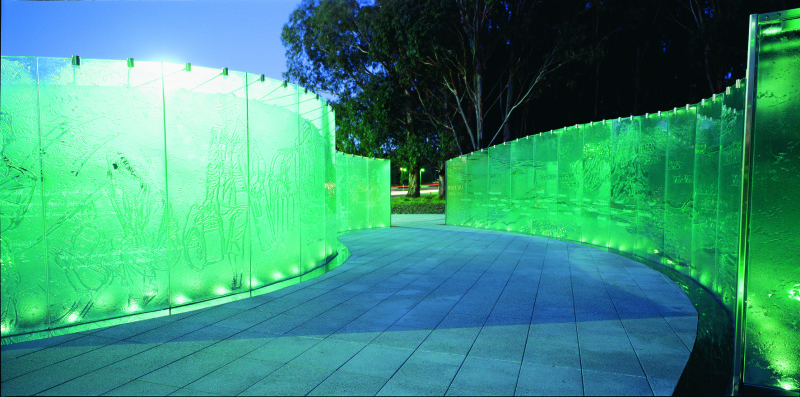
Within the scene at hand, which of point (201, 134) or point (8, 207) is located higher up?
point (201, 134)

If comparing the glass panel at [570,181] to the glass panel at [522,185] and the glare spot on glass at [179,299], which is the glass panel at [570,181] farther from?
the glare spot on glass at [179,299]

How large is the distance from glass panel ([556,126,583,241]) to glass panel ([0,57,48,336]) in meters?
11.1

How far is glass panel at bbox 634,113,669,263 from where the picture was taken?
8.66 meters

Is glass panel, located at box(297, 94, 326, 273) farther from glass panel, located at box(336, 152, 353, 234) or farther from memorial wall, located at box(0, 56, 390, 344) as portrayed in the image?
glass panel, located at box(336, 152, 353, 234)

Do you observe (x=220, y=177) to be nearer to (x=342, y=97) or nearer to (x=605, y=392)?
(x=605, y=392)

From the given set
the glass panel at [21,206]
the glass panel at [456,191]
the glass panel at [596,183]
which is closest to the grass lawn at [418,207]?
the glass panel at [456,191]

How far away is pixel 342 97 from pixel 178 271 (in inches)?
912

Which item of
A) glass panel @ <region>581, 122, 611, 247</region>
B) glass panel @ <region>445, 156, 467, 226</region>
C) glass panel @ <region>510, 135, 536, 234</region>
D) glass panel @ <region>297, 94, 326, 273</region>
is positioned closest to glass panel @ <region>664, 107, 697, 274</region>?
glass panel @ <region>581, 122, 611, 247</region>

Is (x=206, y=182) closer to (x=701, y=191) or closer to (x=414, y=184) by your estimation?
(x=701, y=191)

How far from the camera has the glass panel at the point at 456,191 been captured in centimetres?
1775

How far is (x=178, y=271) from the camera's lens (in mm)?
5699

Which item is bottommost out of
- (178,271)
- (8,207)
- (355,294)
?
(355,294)

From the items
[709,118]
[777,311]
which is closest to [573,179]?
[709,118]

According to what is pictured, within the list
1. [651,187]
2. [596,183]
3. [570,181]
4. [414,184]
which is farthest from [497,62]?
[651,187]
